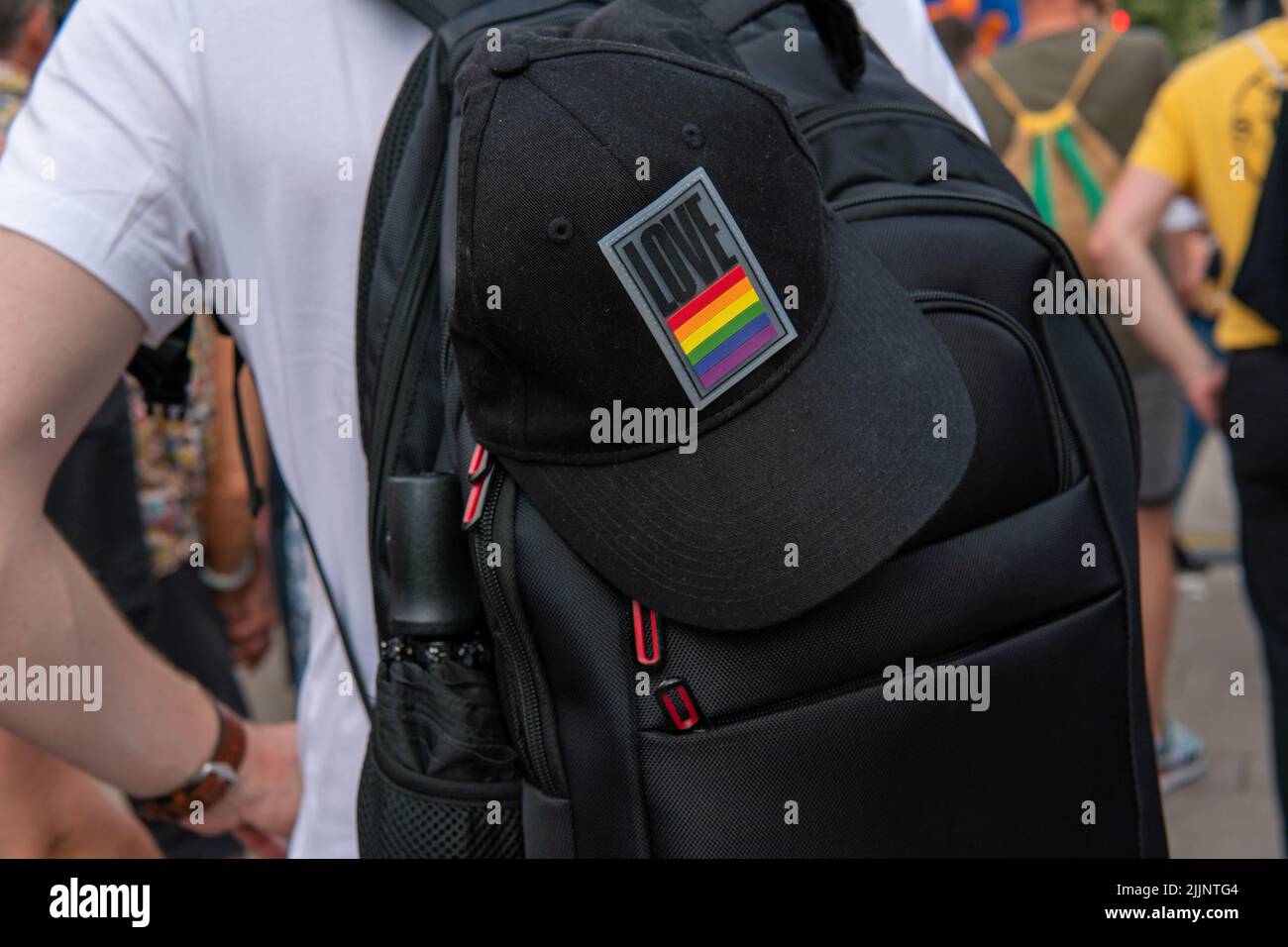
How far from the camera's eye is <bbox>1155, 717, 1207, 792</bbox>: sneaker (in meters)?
4.23

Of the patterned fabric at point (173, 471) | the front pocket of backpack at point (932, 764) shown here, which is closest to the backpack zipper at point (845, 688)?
the front pocket of backpack at point (932, 764)

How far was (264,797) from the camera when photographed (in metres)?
1.67

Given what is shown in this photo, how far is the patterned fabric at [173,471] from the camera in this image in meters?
3.02

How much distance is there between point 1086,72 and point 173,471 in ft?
8.10

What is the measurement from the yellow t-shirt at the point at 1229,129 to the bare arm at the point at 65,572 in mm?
2164

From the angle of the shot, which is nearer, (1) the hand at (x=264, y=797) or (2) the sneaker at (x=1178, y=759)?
(1) the hand at (x=264, y=797)

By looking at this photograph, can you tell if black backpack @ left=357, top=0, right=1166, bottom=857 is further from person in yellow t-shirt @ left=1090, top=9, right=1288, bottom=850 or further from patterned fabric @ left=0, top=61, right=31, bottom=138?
patterned fabric @ left=0, top=61, right=31, bottom=138

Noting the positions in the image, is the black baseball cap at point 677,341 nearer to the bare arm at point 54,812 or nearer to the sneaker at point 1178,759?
the bare arm at point 54,812

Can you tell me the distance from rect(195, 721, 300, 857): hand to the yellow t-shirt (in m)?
2.00

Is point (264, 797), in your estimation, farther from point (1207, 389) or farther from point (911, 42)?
point (1207, 389)

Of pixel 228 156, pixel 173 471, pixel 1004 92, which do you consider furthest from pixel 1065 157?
pixel 228 156

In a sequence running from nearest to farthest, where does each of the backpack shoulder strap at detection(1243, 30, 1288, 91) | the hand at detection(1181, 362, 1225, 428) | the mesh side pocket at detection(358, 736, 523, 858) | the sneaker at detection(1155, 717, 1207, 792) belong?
the mesh side pocket at detection(358, 736, 523, 858) < the backpack shoulder strap at detection(1243, 30, 1288, 91) < the hand at detection(1181, 362, 1225, 428) < the sneaker at detection(1155, 717, 1207, 792)

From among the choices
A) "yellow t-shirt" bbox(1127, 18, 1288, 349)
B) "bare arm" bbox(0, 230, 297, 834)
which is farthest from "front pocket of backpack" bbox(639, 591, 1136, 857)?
"yellow t-shirt" bbox(1127, 18, 1288, 349)
